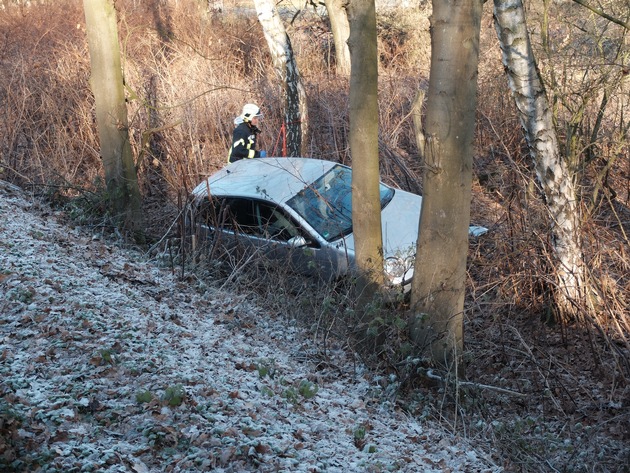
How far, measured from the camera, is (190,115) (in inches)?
520

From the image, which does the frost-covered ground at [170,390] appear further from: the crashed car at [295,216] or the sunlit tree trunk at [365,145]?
the crashed car at [295,216]

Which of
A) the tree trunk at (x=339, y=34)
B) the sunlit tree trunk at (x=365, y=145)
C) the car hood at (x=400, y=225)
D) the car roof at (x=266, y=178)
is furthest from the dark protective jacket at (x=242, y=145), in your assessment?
the tree trunk at (x=339, y=34)

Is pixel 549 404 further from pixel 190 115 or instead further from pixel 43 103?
pixel 43 103

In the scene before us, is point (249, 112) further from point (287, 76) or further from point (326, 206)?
point (326, 206)

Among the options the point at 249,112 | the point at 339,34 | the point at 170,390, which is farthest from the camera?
the point at 339,34

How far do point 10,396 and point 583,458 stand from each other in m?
4.03

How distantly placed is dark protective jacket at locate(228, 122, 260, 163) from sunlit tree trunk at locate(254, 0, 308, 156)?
1889 mm

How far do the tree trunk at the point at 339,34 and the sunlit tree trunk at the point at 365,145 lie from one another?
1148cm

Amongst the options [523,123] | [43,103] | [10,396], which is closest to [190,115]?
[43,103]

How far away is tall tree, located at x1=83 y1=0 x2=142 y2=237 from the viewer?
27.5 ft

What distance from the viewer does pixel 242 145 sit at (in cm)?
1053

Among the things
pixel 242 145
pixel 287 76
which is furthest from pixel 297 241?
pixel 287 76

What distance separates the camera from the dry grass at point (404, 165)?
5957mm

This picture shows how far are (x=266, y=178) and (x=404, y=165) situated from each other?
3351 mm
